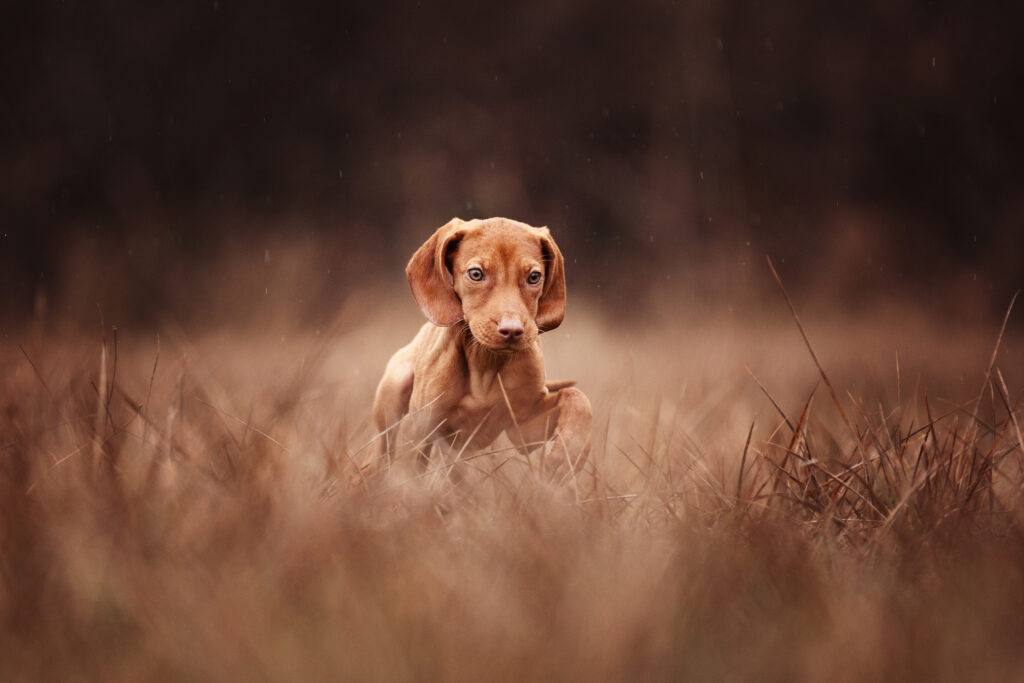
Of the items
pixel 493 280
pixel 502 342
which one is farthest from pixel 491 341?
pixel 493 280

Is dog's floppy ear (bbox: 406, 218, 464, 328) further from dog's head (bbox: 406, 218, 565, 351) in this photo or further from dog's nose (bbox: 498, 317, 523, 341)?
dog's nose (bbox: 498, 317, 523, 341)

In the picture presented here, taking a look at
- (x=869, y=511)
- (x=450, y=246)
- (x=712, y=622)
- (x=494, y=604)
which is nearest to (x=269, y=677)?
(x=494, y=604)

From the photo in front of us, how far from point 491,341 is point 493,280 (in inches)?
5.5

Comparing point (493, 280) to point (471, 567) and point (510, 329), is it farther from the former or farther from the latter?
point (471, 567)

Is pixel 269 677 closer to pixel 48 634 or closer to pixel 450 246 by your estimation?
pixel 48 634

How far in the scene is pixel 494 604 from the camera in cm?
86

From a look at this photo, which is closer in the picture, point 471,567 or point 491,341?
point 471,567

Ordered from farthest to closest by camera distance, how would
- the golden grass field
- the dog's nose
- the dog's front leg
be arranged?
the dog's front leg
the dog's nose
the golden grass field

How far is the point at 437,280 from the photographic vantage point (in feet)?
6.06

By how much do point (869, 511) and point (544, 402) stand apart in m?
0.87

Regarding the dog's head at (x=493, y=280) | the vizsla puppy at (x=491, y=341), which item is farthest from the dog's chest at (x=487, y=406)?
the dog's head at (x=493, y=280)

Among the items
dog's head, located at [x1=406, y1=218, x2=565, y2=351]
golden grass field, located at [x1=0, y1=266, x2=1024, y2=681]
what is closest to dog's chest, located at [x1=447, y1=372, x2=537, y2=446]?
dog's head, located at [x1=406, y1=218, x2=565, y2=351]

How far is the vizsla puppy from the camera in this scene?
1739 millimetres

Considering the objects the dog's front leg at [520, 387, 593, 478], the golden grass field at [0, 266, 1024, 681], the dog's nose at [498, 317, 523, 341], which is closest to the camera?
the golden grass field at [0, 266, 1024, 681]
